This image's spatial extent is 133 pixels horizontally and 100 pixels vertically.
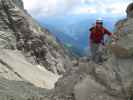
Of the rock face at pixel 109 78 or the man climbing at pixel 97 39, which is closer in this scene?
the rock face at pixel 109 78

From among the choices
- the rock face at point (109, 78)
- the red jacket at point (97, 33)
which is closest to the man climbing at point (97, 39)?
the red jacket at point (97, 33)

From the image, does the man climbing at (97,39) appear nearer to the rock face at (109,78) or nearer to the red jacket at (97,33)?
the red jacket at (97,33)

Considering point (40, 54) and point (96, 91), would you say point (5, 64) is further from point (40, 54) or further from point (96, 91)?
point (96, 91)

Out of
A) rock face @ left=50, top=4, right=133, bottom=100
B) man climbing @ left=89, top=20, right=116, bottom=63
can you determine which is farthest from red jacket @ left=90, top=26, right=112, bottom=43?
rock face @ left=50, top=4, right=133, bottom=100

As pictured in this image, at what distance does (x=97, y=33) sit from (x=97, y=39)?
1.52 ft

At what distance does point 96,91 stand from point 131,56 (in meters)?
2.16

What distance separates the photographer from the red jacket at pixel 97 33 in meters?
21.5

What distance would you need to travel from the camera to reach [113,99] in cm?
1711

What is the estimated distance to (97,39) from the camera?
22078 millimetres

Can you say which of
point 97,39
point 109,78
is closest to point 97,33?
point 97,39

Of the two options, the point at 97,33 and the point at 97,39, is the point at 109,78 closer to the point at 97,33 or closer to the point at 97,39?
the point at 97,33

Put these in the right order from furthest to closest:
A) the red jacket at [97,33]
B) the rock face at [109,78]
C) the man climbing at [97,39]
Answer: the red jacket at [97,33] < the man climbing at [97,39] < the rock face at [109,78]

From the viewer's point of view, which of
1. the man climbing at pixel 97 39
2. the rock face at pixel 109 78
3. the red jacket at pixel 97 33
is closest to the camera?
the rock face at pixel 109 78

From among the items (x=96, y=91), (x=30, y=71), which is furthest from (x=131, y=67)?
(x=30, y=71)
